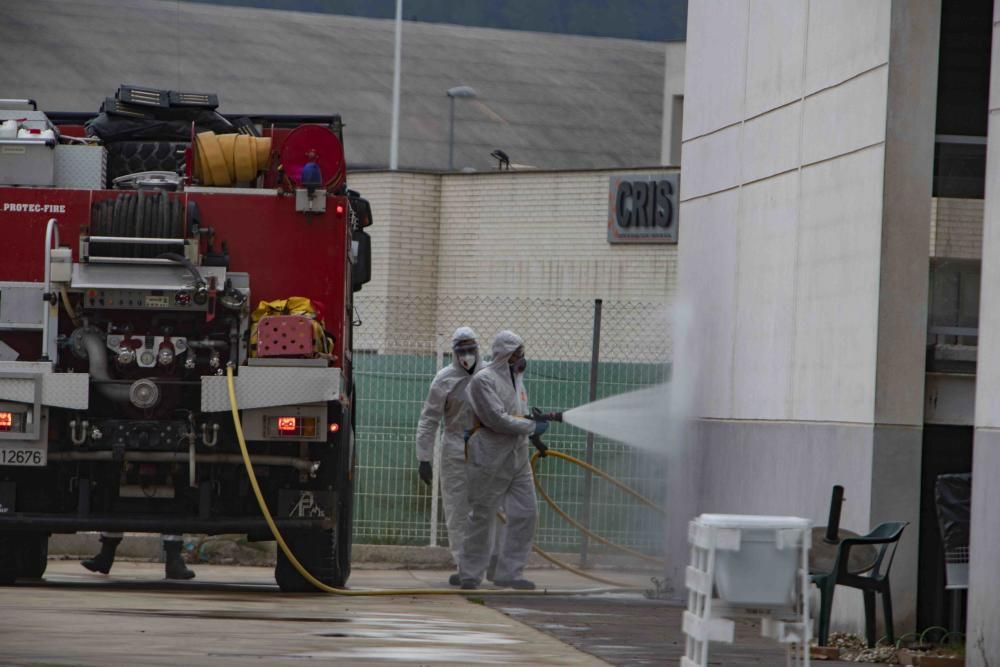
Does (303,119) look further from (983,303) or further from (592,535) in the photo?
(983,303)

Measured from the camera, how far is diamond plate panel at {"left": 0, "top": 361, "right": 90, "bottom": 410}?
11469mm

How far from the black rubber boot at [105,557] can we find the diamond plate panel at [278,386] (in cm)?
302

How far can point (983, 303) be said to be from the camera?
8.80m

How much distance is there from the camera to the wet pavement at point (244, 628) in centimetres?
819

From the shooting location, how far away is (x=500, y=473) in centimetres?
1407

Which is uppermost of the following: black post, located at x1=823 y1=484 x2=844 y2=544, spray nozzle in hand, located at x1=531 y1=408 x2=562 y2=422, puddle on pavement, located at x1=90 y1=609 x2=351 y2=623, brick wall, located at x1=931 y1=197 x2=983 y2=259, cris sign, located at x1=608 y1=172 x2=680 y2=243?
cris sign, located at x1=608 y1=172 x2=680 y2=243

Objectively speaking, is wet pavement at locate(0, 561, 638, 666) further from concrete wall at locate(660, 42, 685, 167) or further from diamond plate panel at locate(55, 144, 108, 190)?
concrete wall at locate(660, 42, 685, 167)

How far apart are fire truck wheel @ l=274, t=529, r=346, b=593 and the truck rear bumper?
26.7 inches

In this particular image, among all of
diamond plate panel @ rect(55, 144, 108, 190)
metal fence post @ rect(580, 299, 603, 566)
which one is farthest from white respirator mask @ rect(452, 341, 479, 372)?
diamond plate panel @ rect(55, 144, 108, 190)

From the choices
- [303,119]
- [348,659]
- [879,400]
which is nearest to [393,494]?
[303,119]

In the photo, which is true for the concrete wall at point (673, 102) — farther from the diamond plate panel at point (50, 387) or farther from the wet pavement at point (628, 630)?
the diamond plate panel at point (50, 387)

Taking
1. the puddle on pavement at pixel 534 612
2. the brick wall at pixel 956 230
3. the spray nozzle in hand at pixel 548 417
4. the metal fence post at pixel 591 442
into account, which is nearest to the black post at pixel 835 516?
the brick wall at pixel 956 230

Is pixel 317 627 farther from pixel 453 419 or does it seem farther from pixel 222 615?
pixel 453 419

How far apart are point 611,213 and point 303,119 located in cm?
2063
